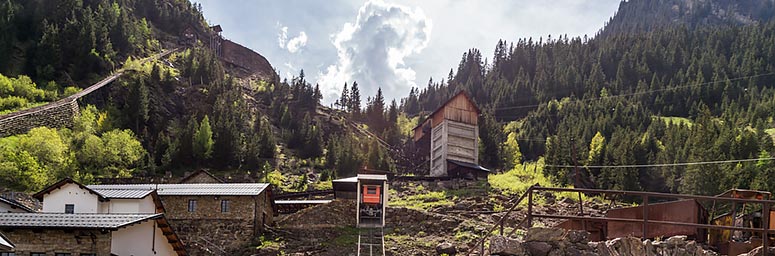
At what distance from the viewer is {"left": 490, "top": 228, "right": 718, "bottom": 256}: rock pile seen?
15.3 m

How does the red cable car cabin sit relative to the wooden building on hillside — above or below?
below

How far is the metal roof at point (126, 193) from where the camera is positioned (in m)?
35.2

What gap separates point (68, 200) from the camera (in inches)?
1366

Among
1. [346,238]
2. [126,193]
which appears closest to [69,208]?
[126,193]

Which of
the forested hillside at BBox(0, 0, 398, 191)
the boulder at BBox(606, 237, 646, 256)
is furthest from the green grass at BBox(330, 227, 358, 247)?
the forested hillside at BBox(0, 0, 398, 191)

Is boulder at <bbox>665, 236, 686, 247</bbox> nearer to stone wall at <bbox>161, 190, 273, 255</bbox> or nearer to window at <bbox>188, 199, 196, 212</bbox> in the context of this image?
stone wall at <bbox>161, 190, 273, 255</bbox>

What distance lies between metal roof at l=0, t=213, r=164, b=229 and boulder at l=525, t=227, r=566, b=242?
605 inches

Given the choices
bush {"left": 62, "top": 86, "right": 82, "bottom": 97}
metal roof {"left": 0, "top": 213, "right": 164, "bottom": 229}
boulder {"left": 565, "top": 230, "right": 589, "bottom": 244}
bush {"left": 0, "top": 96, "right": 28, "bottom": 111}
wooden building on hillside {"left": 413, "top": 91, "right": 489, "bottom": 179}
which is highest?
bush {"left": 62, "top": 86, "right": 82, "bottom": 97}

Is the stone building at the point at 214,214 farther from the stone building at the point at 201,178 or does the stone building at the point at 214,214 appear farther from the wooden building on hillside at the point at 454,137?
the wooden building on hillside at the point at 454,137

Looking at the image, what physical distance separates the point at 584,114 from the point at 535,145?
15.8 metres

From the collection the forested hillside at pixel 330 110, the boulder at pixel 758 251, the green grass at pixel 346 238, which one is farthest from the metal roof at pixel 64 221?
the forested hillside at pixel 330 110

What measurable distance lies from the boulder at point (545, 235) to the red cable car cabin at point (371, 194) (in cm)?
2753

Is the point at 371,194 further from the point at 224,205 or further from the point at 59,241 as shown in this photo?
the point at 59,241

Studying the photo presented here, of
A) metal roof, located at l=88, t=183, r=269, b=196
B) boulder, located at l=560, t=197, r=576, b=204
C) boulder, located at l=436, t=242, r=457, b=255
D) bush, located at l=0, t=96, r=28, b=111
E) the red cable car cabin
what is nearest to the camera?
boulder, located at l=436, t=242, r=457, b=255
